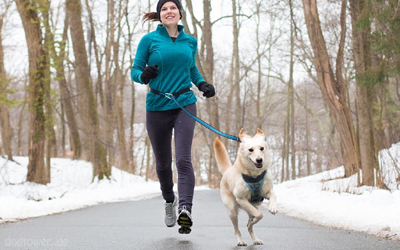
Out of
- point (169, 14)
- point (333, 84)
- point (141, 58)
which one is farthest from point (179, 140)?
point (333, 84)

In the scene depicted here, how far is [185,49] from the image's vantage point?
4973 millimetres

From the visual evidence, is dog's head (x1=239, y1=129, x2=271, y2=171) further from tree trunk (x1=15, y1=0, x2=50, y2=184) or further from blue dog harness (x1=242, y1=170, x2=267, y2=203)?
tree trunk (x1=15, y1=0, x2=50, y2=184)

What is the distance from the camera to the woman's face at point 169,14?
4984 mm

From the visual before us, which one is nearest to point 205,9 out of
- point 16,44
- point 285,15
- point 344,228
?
point 285,15

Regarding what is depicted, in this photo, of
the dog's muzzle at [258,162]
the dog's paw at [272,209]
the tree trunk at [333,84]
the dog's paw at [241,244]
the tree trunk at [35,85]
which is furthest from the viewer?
the tree trunk at [35,85]

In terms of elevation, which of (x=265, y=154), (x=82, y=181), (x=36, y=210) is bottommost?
(x=82, y=181)

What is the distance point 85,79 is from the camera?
56.7ft

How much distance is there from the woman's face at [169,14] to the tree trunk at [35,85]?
33.7 ft

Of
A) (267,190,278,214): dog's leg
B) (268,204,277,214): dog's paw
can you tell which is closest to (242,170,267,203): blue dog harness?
(267,190,278,214): dog's leg

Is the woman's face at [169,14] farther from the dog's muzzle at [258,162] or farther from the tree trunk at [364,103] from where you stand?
the tree trunk at [364,103]

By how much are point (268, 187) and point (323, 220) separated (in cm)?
265

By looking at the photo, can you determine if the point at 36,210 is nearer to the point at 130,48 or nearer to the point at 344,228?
the point at 344,228

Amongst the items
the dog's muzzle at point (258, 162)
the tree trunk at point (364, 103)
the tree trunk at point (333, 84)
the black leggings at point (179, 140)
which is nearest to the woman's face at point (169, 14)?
the black leggings at point (179, 140)

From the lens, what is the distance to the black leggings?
4.83m
